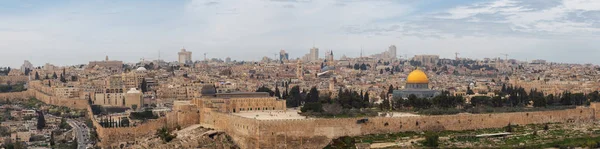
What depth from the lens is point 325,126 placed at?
38.0 m

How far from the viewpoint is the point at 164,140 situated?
135 ft

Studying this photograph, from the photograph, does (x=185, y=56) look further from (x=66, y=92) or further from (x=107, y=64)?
(x=66, y=92)

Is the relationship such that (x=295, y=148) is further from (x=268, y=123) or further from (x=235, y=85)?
(x=235, y=85)

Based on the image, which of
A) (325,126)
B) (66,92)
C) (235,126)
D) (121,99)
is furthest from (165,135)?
(66,92)

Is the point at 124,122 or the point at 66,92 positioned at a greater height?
the point at 66,92

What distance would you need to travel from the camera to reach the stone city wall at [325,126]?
3666cm

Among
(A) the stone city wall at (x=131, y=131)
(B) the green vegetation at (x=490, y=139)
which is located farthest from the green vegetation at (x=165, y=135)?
(B) the green vegetation at (x=490, y=139)

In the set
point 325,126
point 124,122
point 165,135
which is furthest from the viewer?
point 124,122

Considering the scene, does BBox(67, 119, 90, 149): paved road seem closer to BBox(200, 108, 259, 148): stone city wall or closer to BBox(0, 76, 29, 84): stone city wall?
BBox(200, 108, 259, 148): stone city wall

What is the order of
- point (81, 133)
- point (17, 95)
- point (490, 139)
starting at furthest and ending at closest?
point (17, 95) < point (81, 133) < point (490, 139)

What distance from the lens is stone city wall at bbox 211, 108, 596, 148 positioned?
3666 cm

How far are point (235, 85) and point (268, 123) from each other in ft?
149

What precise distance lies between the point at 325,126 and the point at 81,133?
22.6 meters

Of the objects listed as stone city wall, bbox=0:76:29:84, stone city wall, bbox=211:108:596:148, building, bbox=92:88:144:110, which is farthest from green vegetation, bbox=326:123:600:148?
stone city wall, bbox=0:76:29:84
